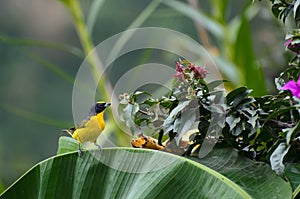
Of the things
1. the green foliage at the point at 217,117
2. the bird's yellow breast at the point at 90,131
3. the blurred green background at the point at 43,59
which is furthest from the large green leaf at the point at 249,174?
the blurred green background at the point at 43,59

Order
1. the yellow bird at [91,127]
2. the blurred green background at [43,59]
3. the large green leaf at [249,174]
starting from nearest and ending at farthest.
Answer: the large green leaf at [249,174] < the yellow bird at [91,127] < the blurred green background at [43,59]

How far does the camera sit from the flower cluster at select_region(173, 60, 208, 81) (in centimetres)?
73

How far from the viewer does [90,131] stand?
79cm

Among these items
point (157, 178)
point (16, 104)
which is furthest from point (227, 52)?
point (16, 104)

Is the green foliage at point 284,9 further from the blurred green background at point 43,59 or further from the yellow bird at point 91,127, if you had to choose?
the blurred green background at point 43,59

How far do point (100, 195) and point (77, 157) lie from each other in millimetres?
55

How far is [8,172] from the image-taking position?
2.81 meters

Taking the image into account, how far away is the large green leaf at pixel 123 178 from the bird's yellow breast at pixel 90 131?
0.05 m

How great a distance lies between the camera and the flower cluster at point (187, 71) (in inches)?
28.5

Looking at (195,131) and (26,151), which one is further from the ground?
(26,151)

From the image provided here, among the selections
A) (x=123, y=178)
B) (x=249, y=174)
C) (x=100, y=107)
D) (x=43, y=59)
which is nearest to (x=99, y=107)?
(x=100, y=107)

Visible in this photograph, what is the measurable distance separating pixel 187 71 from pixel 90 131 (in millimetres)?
157

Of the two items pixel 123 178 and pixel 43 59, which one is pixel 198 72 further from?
pixel 43 59

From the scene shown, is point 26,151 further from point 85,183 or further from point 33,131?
point 85,183
